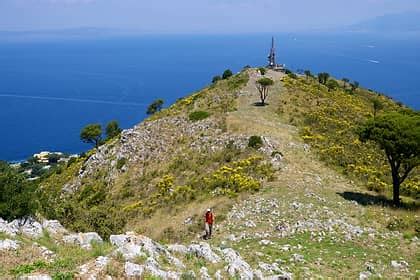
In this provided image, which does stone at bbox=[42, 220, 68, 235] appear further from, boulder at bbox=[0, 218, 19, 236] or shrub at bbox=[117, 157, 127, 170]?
shrub at bbox=[117, 157, 127, 170]

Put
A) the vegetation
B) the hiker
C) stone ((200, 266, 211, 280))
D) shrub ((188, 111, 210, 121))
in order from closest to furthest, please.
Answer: stone ((200, 266, 211, 280)) < the hiker < the vegetation < shrub ((188, 111, 210, 121))

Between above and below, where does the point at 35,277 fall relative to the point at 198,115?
above

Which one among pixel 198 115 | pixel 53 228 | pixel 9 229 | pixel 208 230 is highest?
pixel 9 229

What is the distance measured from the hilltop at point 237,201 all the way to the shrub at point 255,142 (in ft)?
0.39

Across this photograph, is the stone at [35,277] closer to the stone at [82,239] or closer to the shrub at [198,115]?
the stone at [82,239]

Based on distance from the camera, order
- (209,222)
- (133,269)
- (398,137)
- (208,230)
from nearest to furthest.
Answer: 1. (133,269)
2. (209,222)
3. (208,230)
4. (398,137)

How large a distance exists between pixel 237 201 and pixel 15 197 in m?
13.0

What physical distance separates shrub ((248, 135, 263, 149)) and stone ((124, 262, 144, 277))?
77.8ft

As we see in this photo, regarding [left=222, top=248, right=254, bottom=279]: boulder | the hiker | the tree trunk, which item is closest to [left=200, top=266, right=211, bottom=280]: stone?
[left=222, top=248, right=254, bottom=279]: boulder

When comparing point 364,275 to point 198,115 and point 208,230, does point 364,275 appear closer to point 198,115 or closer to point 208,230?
point 208,230

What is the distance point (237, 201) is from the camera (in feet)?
83.9

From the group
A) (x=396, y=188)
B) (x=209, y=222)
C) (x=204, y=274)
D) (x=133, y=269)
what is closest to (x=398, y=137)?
(x=396, y=188)

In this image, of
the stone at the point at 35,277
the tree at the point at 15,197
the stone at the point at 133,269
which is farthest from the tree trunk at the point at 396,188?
the stone at the point at 35,277

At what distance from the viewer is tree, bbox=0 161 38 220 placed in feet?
54.3
